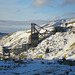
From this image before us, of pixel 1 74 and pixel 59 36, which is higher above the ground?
pixel 59 36

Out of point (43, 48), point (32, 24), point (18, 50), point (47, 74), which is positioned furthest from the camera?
point (32, 24)

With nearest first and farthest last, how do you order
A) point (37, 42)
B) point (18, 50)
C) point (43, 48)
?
1. point (43, 48)
2. point (18, 50)
3. point (37, 42)

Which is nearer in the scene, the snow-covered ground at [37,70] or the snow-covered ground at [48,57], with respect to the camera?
the snow-covered ground at [37,70]

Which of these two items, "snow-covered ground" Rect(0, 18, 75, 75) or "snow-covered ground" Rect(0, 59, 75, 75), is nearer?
"snow-covered ground" Rect(0, 59, 75, 75)

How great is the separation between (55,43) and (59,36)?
13.2ft

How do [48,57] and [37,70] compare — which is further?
[48,57]

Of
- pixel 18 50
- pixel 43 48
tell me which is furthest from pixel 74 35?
pixel 18 50

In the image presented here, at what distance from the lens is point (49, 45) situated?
33.9m

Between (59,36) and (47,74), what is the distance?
Result: 2949 cm

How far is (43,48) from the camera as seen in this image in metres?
33.2

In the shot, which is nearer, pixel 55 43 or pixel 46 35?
pixel 55 43

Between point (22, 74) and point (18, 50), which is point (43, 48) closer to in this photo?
point (18, 50)

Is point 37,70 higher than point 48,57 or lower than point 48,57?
higher

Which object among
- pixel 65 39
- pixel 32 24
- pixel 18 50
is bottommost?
pixel 18 50
